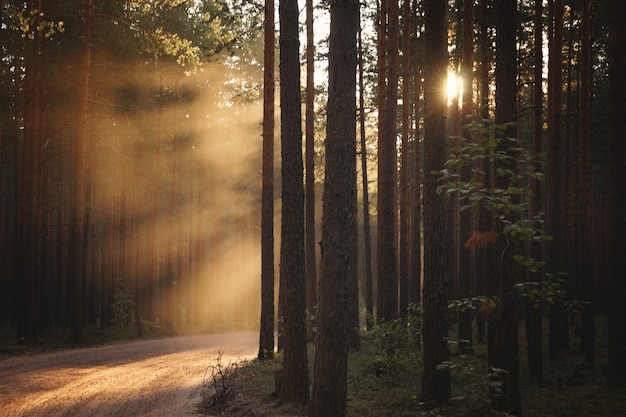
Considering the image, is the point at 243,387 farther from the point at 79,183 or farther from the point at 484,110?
the point at 79,183

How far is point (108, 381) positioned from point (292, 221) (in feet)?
21.0

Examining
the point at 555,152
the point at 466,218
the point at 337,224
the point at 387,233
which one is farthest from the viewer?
the point at 466,218

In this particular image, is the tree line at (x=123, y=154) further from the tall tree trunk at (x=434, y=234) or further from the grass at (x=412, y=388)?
the grass at (x=412, y=388)

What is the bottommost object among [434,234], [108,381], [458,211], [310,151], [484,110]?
[108,381]

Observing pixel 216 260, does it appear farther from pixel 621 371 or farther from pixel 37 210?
pixel 621 371

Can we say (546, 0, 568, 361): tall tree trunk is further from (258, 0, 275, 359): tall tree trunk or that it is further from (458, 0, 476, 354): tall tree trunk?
(258, 0, 275, 359): tall tree trunk

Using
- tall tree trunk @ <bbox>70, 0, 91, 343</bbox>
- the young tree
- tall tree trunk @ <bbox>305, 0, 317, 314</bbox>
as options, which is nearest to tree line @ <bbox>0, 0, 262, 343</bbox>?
tall tree trunk @ <bbox>70, 0, 91, 343</bbox>

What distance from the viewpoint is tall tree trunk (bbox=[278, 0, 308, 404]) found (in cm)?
981

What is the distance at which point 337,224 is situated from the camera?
6918 mm

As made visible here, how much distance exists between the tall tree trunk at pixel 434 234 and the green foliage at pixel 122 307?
73.1ft

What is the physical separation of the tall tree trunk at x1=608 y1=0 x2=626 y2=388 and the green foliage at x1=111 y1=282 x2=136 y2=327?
2338cm

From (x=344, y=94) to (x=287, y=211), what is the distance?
380 cm

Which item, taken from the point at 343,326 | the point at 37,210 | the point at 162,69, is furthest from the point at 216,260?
the point at 343,326

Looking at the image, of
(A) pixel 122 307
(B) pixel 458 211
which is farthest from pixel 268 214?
(A) pixel 122 307
